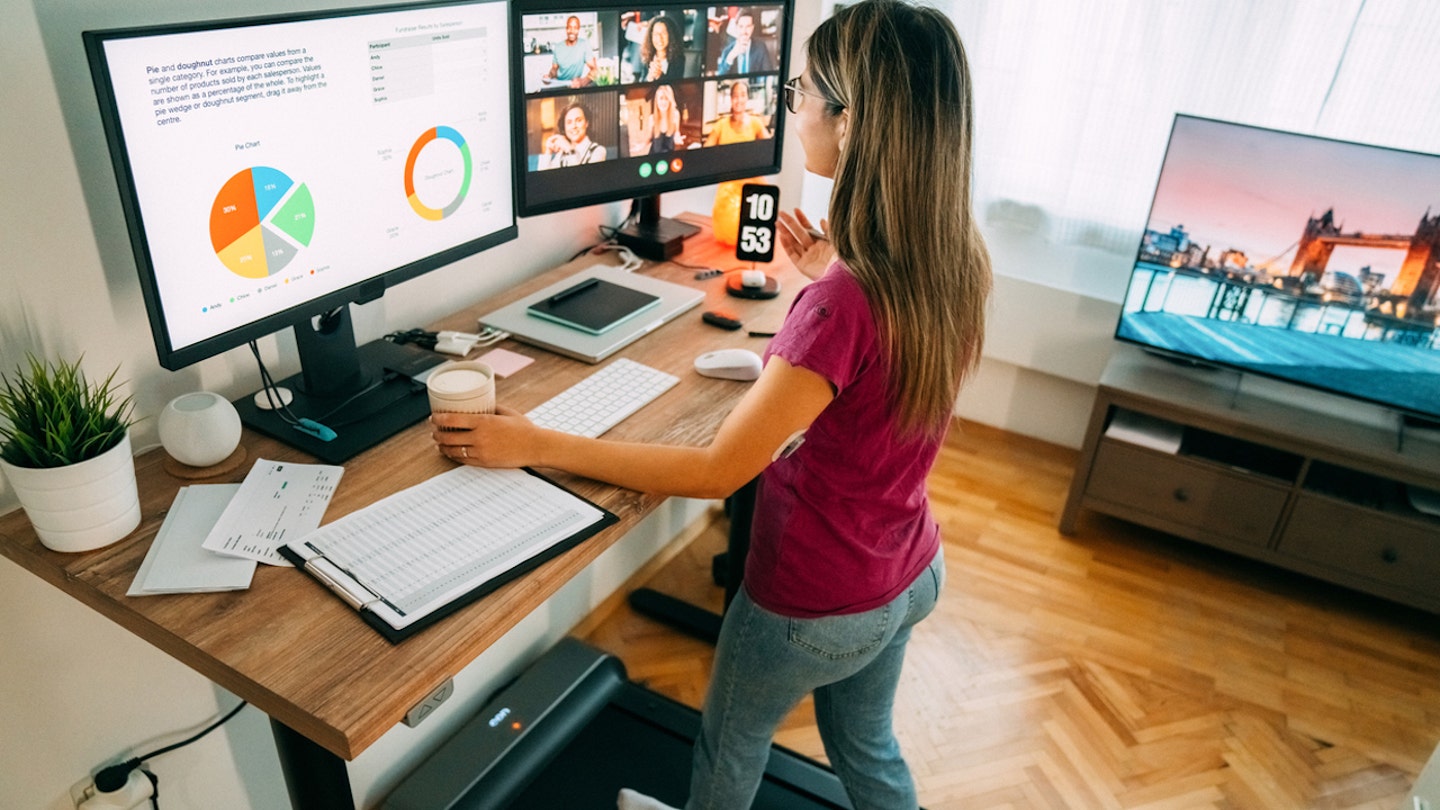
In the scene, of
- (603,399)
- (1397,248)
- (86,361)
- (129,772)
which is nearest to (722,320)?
(603,399)

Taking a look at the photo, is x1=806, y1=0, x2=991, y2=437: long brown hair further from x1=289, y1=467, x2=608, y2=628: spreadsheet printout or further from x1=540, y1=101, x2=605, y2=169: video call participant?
x1=540, y1=101, x2=605, y2=169: video call participant

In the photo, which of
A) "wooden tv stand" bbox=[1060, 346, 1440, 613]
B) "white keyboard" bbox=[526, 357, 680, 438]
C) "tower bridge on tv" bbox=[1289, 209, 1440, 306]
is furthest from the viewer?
"wooden tv stand" bbox=[1060, 346, 1440, 613]

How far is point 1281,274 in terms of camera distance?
244 centimetres

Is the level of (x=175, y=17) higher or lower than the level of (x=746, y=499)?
higher

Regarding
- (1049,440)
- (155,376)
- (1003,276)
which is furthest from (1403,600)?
(155,376)

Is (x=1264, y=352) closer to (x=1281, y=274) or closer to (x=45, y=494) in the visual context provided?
(x=1281, y=274)

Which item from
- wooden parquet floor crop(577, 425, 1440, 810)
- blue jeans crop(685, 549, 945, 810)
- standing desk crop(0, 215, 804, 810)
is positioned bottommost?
wooden parquet floor crop(577, 425, 1440, 810)

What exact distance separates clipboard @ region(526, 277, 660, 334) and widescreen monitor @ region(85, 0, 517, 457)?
0.56 ft

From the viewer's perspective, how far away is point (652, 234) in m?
2.12

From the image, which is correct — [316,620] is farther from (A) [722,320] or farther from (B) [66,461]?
(A) [722,320]

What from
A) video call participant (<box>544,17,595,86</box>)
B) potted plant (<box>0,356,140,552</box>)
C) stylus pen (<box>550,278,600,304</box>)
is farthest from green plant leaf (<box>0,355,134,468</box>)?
video call participant (<box>544,17,595,86</box>)

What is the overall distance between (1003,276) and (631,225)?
1390 millimetres

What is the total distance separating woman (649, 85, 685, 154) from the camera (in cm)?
189

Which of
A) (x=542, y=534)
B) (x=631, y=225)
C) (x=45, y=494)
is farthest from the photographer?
(x=631, y=225)
